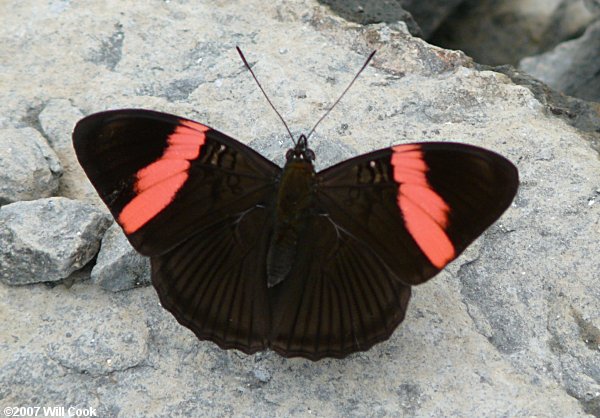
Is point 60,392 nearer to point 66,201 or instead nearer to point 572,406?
point 66,201

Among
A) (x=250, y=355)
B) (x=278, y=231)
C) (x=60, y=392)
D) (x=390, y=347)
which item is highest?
(x=278, y=231)

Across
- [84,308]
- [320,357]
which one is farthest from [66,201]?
[320,357]

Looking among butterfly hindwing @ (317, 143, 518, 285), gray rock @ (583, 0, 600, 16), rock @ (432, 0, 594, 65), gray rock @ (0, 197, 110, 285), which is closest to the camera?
butterfly hindwing @ (317, 143, 518, 285)

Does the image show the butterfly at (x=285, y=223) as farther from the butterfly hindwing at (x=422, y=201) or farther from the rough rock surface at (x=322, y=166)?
the rough rock surface at (x=322, y=166)

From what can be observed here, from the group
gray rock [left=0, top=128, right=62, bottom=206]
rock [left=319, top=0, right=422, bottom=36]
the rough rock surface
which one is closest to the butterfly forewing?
the rough rock surface

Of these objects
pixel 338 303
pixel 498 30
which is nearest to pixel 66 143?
pixel 338 303

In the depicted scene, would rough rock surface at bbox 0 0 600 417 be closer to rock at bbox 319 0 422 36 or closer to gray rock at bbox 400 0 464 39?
rock at bbox 319 0 422 36

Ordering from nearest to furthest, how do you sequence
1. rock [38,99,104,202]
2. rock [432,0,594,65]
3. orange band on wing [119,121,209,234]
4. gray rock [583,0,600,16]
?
orange band on wing [119,121,209,234] → rock [38,99,104,202] → gray rock [583,0,600,16] → rock [432,0,594,65]
